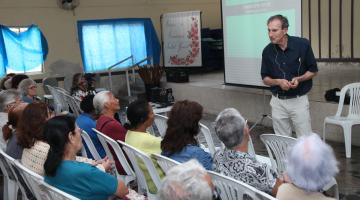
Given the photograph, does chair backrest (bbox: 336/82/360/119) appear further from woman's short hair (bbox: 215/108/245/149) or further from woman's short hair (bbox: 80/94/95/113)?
woman's short hair (bbox: 215/108/245/149)

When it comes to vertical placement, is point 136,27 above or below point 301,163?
above

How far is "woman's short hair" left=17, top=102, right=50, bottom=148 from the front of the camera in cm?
258

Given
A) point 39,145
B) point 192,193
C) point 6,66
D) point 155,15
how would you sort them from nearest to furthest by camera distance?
point 192,193 → point 39,145 → point 6,66 → point 155,15

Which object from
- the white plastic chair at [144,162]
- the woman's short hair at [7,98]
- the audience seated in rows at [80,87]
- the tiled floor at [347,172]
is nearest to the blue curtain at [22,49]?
the audience seated in rows at [80,87]

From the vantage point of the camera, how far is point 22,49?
28.8 feet

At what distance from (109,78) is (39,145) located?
7.10 metres

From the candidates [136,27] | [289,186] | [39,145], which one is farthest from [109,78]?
[289,186]

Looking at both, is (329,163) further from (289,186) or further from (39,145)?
(39,145)

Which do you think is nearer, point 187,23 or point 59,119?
point 59,119

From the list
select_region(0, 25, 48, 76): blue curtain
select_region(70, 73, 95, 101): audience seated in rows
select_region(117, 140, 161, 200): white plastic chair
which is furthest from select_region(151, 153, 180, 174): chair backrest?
select_region(0, 25, 48, 76): blue curtain

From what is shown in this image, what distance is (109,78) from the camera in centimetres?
955

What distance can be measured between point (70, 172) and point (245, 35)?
4.22 metres

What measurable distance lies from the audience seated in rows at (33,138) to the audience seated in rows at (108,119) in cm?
52

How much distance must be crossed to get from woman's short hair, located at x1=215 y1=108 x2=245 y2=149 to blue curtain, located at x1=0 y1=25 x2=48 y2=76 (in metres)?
7.37
